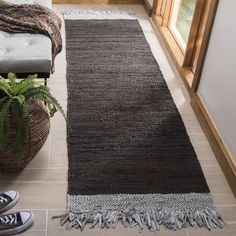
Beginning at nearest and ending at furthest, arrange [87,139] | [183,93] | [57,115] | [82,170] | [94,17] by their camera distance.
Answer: [82,170] < [87,139] < [57,115] < [183,93] < [94,17]

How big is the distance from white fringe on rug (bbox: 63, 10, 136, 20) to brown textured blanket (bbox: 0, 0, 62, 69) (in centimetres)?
112

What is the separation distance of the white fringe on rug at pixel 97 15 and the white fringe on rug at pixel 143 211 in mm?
2124

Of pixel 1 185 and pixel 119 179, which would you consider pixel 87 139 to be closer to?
pixel 119 179

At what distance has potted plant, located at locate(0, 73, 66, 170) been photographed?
1.49m

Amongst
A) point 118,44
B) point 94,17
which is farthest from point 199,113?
point 94,17

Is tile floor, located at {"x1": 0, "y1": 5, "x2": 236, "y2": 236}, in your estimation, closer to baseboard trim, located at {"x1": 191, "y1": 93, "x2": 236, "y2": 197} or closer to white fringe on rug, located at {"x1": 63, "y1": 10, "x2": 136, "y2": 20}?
baseboard trim, located at {"x1": 191, "y1": 93, "x2": 236, "y2": 197}

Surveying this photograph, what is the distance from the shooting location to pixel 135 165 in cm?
188

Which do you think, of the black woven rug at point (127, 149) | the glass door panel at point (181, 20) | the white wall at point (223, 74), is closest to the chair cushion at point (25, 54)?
the black woven rug at point (127, 149)

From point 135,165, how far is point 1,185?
2.16 feet

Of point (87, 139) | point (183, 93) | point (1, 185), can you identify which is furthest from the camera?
point (183, 93)

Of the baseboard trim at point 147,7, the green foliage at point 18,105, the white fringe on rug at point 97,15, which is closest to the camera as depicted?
the green foliage at point 18,105

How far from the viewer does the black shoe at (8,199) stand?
5.22 ft

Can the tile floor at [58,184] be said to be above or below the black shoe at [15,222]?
below

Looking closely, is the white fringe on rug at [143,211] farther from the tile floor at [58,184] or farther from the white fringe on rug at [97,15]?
the white fringe on rug at [97,15]
